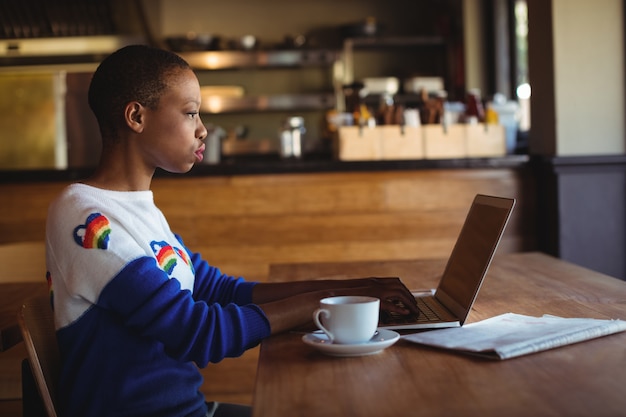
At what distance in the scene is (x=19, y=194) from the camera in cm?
331

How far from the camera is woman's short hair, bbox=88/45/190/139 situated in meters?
1.31

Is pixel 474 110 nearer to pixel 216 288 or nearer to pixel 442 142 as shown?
pixel 442 142

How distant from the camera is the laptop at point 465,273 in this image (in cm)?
125

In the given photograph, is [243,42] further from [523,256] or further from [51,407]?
[51,407]

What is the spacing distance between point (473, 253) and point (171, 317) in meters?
0.57

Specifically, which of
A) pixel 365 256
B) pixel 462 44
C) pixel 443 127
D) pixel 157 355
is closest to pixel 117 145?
pixel 157 355

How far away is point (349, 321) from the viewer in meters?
1.06

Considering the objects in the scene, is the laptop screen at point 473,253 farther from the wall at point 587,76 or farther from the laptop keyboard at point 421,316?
the wall at point 587,76

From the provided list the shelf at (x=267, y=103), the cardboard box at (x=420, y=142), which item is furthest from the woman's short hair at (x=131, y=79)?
the shelf at (x=267, y=103)

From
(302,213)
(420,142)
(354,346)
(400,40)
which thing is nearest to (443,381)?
(354,346)

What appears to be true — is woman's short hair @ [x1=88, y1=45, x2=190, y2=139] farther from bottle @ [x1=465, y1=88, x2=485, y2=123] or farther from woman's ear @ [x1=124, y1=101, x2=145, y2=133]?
bottle @ [x1=465, y1=88, x2=485, y2=123]

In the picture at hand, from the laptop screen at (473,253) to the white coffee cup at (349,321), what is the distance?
0.25 m

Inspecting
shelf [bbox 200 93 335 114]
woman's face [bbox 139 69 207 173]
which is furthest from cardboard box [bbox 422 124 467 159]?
shelf [bbox 200 93 335 114]

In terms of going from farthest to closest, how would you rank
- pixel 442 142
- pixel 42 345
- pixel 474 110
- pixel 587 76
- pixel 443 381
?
pixel 474 110
pixel 442 142
pixel 587 76
pixel 42 345
pixel 443 381
